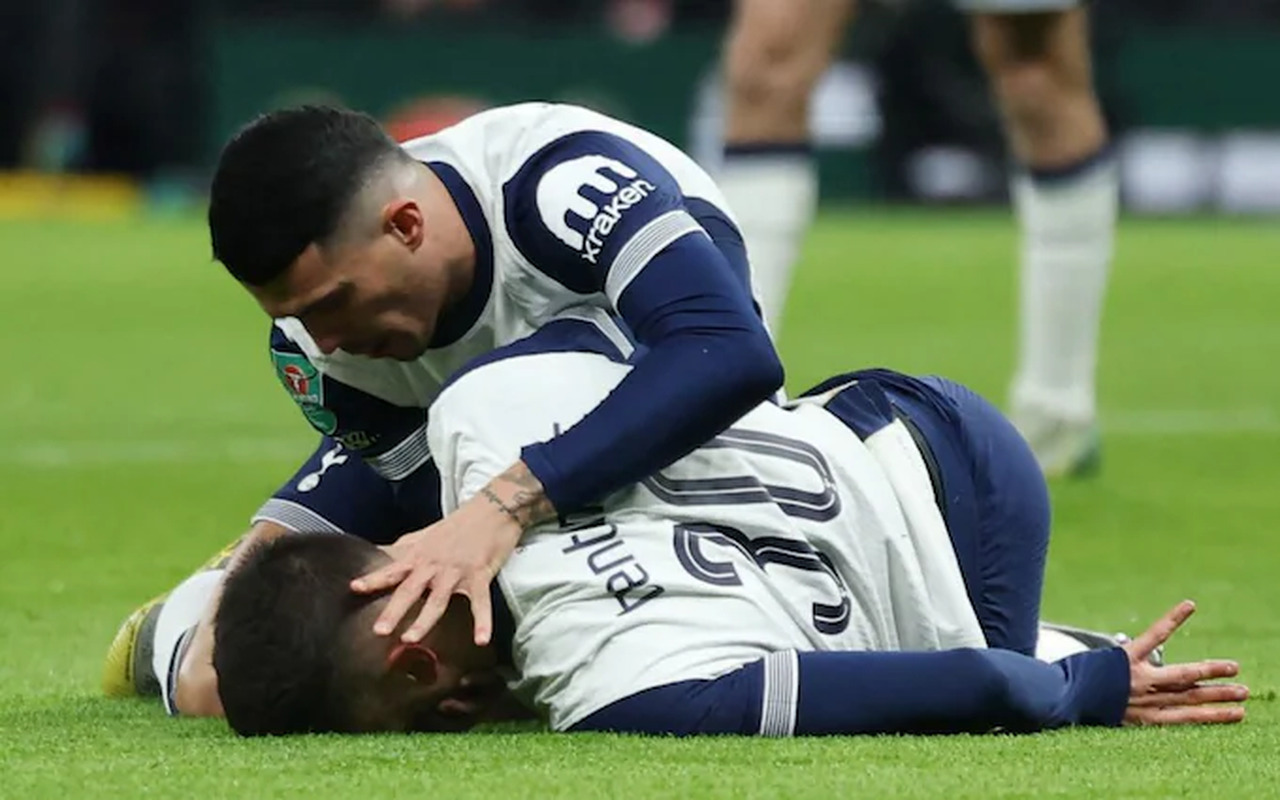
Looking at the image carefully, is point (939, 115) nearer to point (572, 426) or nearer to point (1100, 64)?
point (1100, 64)

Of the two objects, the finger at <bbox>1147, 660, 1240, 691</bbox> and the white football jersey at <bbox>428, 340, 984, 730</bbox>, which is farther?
the finger at <bbox>1147, 660, 1240, 691</bbox>

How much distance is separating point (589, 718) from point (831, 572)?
316mm

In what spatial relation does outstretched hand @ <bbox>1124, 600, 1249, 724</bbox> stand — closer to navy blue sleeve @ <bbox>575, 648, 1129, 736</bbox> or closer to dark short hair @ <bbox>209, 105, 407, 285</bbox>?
navy blue sleeve @ <bbox>575, 648, 1129, 736</bbox>

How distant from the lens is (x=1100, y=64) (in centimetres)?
1598

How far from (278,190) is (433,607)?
0.49 metres

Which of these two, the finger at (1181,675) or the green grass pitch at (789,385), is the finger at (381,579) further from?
the finger at (1181,675)

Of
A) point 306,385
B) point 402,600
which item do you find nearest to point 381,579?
point 402,600

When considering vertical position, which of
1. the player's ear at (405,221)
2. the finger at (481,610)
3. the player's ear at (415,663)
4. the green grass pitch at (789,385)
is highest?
the player's ear at (405,221)

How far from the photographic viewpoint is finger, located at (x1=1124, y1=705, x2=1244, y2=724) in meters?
2.97

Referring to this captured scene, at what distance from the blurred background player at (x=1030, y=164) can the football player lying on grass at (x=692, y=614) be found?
77.7 inches

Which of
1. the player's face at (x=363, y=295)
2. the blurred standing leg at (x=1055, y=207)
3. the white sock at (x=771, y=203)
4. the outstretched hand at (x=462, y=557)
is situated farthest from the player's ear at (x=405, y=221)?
the blurred standing leg at (x=1055, y=207)

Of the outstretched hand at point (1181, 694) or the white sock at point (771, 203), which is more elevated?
the outstretched hand at point (1181, 694)

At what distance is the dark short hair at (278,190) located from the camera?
2.98 m

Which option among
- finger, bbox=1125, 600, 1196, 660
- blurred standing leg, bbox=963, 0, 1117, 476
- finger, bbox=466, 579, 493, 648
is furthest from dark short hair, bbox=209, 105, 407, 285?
blurred standing leg, bbox=963, 0, 1117, 476
